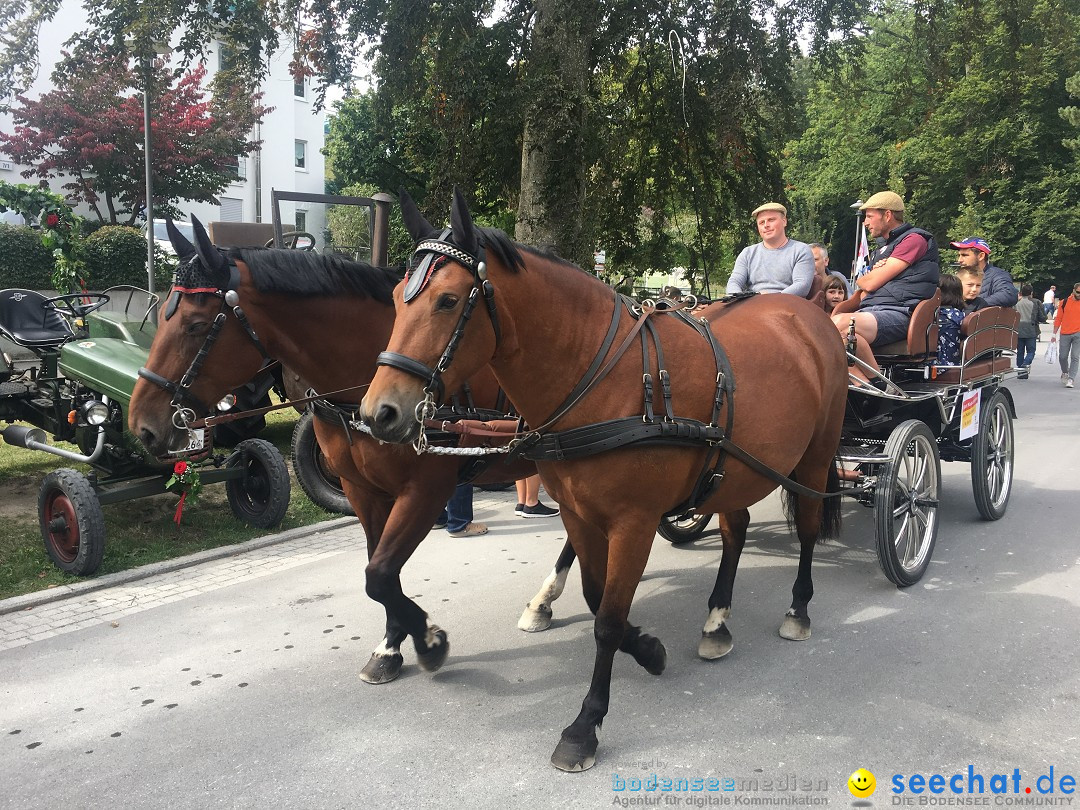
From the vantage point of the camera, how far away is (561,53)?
333 inches

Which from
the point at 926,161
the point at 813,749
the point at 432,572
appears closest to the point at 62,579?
the point at 432,572

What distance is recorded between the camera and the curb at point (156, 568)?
4805 millimetres

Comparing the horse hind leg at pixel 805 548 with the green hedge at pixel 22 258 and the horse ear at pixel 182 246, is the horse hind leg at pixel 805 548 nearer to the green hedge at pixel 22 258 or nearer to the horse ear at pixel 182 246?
the horse ear at pixel 182 246

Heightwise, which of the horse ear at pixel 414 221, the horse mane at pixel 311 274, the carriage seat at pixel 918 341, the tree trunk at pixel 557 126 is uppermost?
the tree trunk at pixel 557 126

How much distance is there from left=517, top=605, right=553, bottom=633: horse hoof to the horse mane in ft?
6.27

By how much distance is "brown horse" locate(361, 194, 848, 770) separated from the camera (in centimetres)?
264

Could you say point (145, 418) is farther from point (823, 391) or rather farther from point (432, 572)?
point (823, 391)

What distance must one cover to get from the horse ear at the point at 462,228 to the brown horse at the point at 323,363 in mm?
1090

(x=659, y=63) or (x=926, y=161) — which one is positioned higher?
(x=926, y=161)

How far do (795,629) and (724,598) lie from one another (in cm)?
43

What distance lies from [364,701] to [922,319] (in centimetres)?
440

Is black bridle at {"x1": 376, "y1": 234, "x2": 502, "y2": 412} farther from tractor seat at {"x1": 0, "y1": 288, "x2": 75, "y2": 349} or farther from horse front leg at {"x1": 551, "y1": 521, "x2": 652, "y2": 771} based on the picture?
tractor seat at {"x1": 0, "y1": 288, "x2": 75, "y2": 349}

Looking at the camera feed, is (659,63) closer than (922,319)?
No

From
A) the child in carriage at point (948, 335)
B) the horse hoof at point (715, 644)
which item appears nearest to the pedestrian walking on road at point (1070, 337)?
the child in carriage at point (948, 335)
